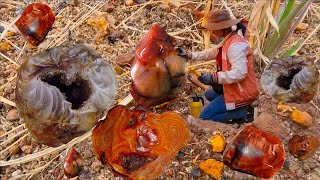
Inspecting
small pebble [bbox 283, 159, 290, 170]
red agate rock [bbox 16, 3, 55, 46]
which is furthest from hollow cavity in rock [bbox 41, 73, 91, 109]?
red agate rock [bbox 16, 3, 55, 46]

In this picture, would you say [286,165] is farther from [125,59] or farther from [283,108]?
[125,59]

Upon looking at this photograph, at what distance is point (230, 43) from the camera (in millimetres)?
1938

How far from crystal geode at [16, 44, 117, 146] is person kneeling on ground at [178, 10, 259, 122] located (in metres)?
0.45

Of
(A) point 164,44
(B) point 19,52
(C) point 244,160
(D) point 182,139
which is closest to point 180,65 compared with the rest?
(A) point 164,44

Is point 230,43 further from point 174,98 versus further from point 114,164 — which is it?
point 114,164

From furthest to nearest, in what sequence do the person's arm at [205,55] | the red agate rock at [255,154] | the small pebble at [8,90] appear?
1. the small pebble at [8,90]
2. the person's arm at [205,55]
3. the red agate rock at [255,154]

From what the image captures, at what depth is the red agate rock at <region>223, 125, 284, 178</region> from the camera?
1.80m

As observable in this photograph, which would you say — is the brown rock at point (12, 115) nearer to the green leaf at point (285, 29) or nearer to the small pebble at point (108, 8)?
the small pebble at point (108, 8)

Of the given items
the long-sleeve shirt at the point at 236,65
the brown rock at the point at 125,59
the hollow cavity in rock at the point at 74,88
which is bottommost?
the brown rock at the point at 125,59

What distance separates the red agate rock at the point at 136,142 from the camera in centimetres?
187

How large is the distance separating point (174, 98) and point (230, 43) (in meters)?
0.41

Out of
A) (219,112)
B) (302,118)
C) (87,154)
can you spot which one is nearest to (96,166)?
(87,154)

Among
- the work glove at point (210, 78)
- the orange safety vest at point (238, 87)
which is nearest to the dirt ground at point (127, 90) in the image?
the orange safety vest at point (238, 87)

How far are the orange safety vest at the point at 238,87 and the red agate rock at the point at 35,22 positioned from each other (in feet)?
3.62
